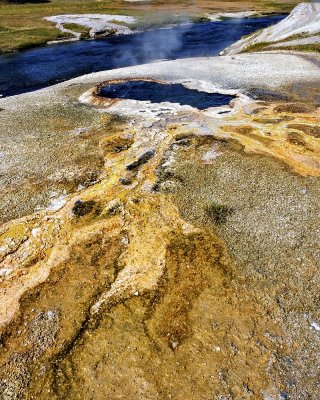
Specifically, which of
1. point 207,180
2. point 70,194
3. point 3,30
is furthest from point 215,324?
point 3,30

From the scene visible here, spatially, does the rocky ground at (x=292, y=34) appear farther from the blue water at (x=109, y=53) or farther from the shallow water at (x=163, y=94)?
the shallow water at (x=163, y=94)

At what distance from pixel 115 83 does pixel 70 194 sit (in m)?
23.1

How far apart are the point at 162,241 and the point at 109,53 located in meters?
53.7

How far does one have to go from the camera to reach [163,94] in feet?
121

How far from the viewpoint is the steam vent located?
12164 mm

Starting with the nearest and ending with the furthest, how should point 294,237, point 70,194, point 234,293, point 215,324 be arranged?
point 215,324
point 234,293
point 294,237
point 70,194

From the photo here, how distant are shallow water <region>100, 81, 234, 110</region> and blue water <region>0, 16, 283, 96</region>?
1282cm

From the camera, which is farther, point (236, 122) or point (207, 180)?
point (236, 122)

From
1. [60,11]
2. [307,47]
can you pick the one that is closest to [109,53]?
[307,47]

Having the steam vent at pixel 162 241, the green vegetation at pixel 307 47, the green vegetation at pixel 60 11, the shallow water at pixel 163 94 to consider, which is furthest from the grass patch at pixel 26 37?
the green vegetation at pixel 307 47

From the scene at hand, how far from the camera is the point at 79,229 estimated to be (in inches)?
722

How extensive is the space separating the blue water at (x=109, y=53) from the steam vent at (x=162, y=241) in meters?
12.3

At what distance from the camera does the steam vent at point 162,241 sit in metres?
12.2

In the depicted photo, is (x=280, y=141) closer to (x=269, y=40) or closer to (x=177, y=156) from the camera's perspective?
(x=177, y=156)
